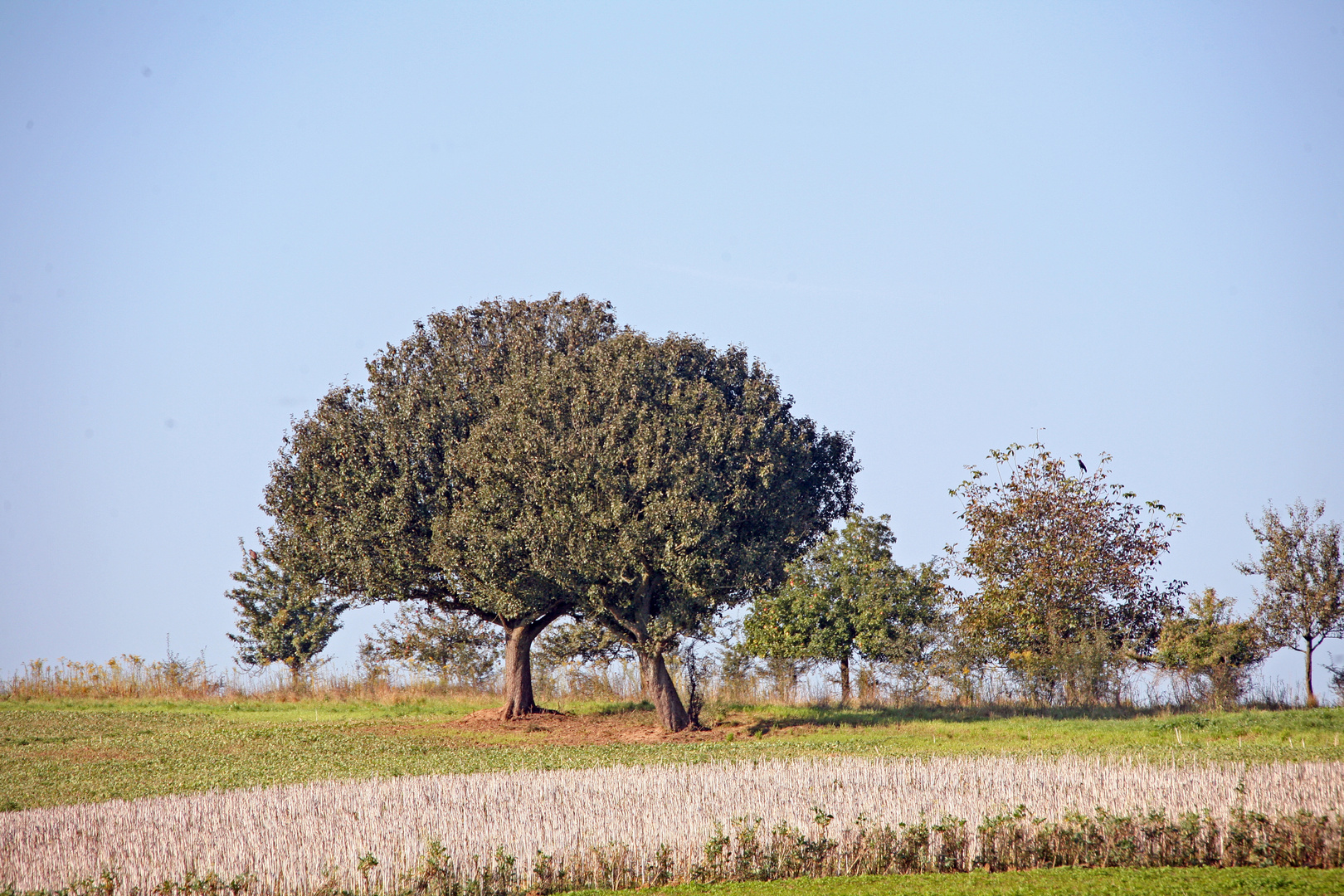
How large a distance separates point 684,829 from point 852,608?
29541mm

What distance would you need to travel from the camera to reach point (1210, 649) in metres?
39.4

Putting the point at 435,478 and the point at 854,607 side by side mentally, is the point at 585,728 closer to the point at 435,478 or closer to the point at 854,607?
the point at 435,478

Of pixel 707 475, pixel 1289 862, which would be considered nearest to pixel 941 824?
pixel 1289 862

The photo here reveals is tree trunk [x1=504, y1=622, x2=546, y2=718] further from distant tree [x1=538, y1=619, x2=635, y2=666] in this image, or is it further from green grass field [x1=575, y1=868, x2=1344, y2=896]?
green grass field [x1=575, y1=868, x2=1344, y2=896]

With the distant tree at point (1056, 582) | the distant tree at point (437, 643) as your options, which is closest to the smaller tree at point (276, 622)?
the distant tree at point (437, 643)

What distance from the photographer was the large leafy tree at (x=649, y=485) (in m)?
31.2

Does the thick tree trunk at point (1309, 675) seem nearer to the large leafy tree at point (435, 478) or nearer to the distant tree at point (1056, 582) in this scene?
the distant tree at point (1056, 582)

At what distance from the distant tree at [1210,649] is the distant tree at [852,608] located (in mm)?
8597

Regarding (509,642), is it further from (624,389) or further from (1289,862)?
(1289,862)

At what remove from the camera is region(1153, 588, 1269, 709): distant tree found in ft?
124

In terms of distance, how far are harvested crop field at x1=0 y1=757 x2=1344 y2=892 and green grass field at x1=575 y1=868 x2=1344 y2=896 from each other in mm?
496

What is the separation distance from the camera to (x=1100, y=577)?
41.2 m

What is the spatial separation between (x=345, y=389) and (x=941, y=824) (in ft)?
90.5

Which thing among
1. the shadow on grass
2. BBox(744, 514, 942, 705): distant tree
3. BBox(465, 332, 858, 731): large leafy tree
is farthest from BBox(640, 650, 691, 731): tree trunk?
BBox(744, 514, 942, 705): distant tree
